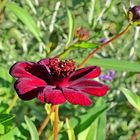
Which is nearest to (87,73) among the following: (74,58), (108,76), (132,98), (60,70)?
(60,70)

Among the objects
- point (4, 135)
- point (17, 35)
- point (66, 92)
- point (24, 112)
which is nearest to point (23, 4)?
point (17, 35)

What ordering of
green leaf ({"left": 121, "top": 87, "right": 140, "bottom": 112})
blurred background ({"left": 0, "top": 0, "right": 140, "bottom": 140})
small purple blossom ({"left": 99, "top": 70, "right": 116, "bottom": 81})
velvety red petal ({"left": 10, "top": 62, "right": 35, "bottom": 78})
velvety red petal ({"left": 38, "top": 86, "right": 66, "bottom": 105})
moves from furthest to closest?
small purple blossom ({"left": 99, "top": 70, "right": 116, "bottom": 81}) → blurred background ({"left": 0, "top": 0, "right": 140, "bottom": 140}) → green leaf ({"left": 121, "top": 87, "right": 140, "bottom": 112}) → velvety red petal ({"left": 10, "top": 62, "right": 35, "bottom": 78}) → velvety red petal ({"left": 38, "top": 86, "right": 66, "bottom": 105})

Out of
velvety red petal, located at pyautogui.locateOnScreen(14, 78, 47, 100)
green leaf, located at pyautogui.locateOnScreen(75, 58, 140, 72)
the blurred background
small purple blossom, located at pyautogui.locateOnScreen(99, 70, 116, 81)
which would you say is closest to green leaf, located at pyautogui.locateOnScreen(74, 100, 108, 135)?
the blurred background

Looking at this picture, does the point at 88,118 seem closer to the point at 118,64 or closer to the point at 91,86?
the point at 118,64

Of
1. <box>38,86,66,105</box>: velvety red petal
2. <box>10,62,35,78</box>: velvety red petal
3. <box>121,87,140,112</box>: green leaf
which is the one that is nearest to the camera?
<box>38,86,66,105</box>: velvety red petal

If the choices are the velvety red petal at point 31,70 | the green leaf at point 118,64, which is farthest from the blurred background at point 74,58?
the velvety red petal at point 31,70

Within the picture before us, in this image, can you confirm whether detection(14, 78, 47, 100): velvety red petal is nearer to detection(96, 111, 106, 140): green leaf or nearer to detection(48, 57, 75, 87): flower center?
detection(48, 57, 75, 87): flower center

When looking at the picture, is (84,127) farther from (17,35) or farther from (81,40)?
(17,35)
